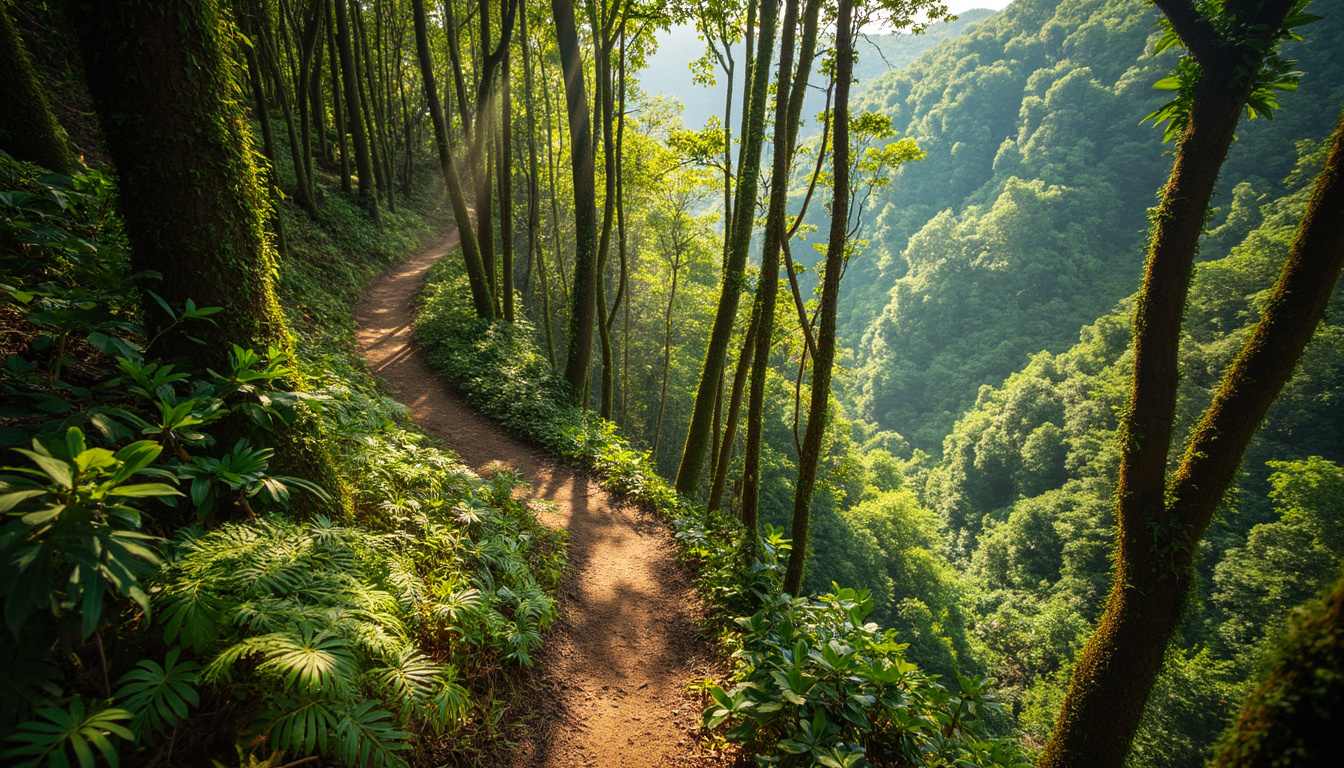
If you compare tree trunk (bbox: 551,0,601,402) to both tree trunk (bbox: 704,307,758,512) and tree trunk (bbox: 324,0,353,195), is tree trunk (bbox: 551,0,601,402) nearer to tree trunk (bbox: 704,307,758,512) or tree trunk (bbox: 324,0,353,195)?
tree trunk (bbox: 704,307,758,512)

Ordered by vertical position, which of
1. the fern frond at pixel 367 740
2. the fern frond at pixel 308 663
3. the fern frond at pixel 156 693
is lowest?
the fern frond at pixel 367 740

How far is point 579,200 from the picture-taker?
426 inches

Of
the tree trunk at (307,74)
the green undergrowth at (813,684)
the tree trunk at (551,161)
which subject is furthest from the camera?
the tree trunk at (551,161)

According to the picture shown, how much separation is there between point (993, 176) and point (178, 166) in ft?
267

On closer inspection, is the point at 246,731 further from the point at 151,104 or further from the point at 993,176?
the point at 993,176

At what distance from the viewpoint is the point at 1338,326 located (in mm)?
20984

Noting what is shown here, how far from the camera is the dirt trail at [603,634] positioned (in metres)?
3.68

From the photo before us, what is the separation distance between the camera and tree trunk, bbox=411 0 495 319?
1060 centimetres

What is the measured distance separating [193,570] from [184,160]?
2.39 m

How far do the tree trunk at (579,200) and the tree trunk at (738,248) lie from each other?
3791mm

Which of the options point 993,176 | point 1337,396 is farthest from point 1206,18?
point 993,176

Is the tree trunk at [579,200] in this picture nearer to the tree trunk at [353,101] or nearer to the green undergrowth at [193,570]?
the tree trunk at [353,101]

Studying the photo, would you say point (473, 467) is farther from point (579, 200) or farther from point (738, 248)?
point (579, 200)

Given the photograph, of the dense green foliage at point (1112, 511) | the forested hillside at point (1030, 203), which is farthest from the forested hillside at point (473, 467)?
the forested hillside at point (1030, 203)
